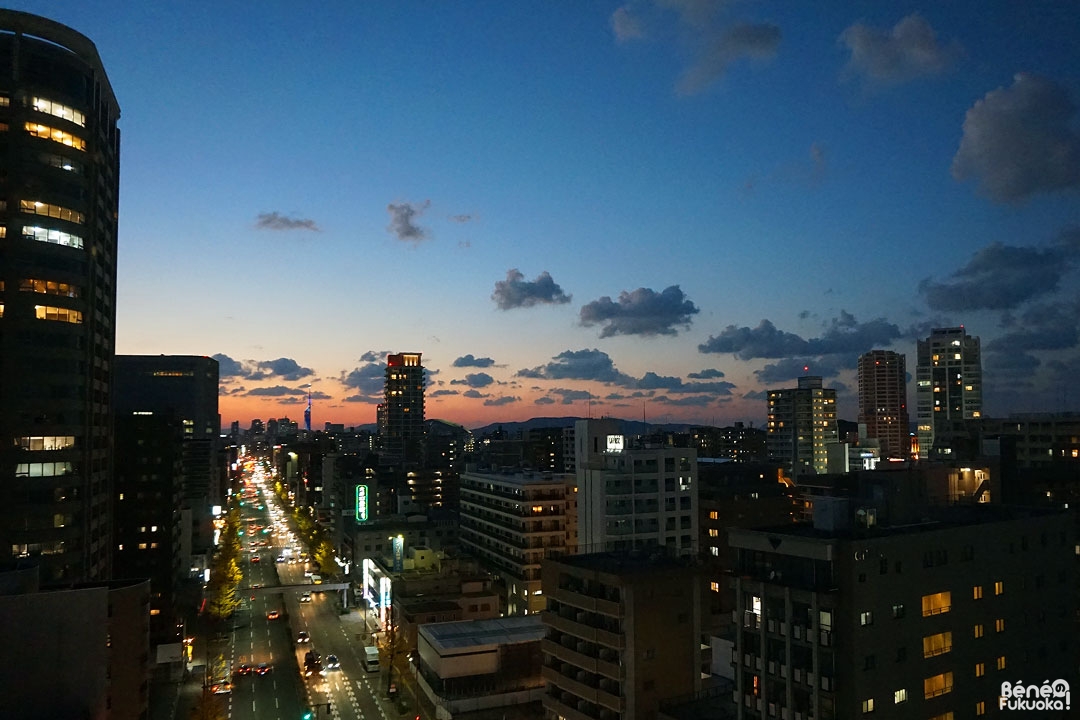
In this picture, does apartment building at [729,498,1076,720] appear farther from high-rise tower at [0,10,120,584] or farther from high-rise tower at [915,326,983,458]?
high-rise tower at [915,326,983,458]

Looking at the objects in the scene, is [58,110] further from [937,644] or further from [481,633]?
[937,644]

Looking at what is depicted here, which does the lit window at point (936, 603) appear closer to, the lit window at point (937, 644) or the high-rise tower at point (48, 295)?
the lit window at point (937, 644)

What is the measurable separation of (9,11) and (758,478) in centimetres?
10025

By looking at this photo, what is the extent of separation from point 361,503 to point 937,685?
293ft

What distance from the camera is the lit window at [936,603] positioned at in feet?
112

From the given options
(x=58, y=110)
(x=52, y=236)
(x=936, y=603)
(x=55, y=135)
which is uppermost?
(x=58, y=110)

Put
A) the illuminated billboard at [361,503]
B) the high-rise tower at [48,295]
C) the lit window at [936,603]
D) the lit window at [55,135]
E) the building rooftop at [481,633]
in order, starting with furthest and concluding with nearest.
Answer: the illuminated billboard at [361,503] < the building rooftop at [481,633] < the lit window at [55,135] < the high-rise tower at [48,295] < the lit window at [936,603]

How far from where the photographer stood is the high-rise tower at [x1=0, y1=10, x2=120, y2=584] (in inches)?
2051

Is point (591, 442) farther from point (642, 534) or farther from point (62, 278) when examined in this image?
point (62, 278)

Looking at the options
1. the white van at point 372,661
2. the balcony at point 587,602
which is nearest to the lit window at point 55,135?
the balcony at point 587,602

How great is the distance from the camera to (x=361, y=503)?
110625 millimetres

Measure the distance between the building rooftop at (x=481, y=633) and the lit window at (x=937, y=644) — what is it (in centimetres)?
3188

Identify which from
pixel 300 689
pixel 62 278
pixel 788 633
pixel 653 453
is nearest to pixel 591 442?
pixel 653 453

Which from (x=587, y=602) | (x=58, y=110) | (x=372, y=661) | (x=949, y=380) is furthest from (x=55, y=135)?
(x=949, y=380)
